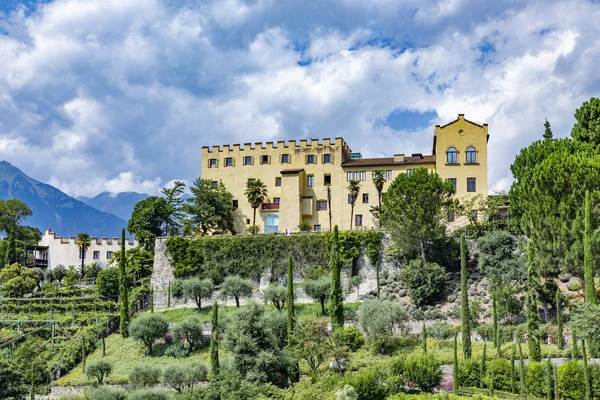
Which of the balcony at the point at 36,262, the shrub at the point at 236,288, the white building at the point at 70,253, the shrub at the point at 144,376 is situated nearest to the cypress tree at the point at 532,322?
the shrub at the point at 144,376

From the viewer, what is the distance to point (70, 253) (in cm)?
7112

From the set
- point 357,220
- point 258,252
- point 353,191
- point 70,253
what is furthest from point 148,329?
point 70,253

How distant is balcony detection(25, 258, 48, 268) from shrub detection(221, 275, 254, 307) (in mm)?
31308

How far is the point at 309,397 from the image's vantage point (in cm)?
2719

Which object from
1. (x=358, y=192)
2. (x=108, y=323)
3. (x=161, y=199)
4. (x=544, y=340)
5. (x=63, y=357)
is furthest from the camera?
(x=161, y=199)

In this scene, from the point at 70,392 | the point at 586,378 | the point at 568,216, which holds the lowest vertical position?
the point at 70,392

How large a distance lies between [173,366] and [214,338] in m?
2.83

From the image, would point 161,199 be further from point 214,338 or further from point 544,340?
point 544,340

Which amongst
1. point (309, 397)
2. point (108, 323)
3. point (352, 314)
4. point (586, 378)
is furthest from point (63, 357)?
point (586, 378)

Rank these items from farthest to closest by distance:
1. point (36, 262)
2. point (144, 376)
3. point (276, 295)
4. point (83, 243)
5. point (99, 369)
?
point (36, 262) < point (83, 243) < point (276, 295) < point (99, 369) < point (144, 376)

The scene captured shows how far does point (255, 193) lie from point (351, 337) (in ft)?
88.5

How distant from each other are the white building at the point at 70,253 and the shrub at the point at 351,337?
38.5 metres

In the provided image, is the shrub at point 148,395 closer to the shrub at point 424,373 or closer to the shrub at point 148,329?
the shrub at point 424,373

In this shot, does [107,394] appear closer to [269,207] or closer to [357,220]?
[269,207]
